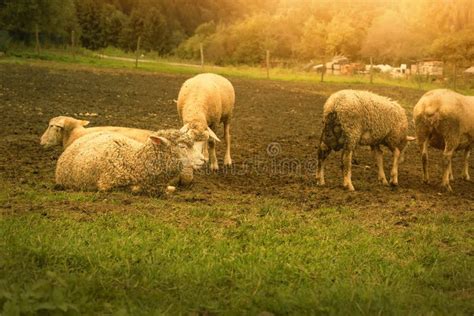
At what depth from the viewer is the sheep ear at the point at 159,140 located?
8529mm

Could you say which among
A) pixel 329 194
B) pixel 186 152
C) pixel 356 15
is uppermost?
pixel 356 15

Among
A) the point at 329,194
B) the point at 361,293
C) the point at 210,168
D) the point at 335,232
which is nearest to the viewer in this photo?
the point at 361,293

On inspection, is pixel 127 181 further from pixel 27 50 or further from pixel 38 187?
pixel 27 50

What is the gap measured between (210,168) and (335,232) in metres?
4.66

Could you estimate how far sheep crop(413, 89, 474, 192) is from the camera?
10.5 m

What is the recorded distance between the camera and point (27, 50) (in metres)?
44.0

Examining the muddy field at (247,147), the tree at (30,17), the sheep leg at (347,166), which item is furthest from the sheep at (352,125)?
the tree at (30,17)

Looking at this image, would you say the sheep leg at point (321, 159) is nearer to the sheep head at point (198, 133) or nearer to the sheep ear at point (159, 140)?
the sheep head at point (198, 133)

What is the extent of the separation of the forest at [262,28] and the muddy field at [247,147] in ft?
84.6

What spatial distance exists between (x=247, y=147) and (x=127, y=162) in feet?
17.3

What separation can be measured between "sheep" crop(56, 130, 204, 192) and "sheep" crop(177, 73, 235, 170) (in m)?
0.49

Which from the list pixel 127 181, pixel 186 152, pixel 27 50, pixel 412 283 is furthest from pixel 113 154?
pixel 27 50

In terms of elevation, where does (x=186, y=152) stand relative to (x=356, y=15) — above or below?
below

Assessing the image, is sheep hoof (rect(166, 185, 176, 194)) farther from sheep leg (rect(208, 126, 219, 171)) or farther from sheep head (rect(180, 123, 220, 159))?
sheep leg (rect(208, 126, 219, 171))
